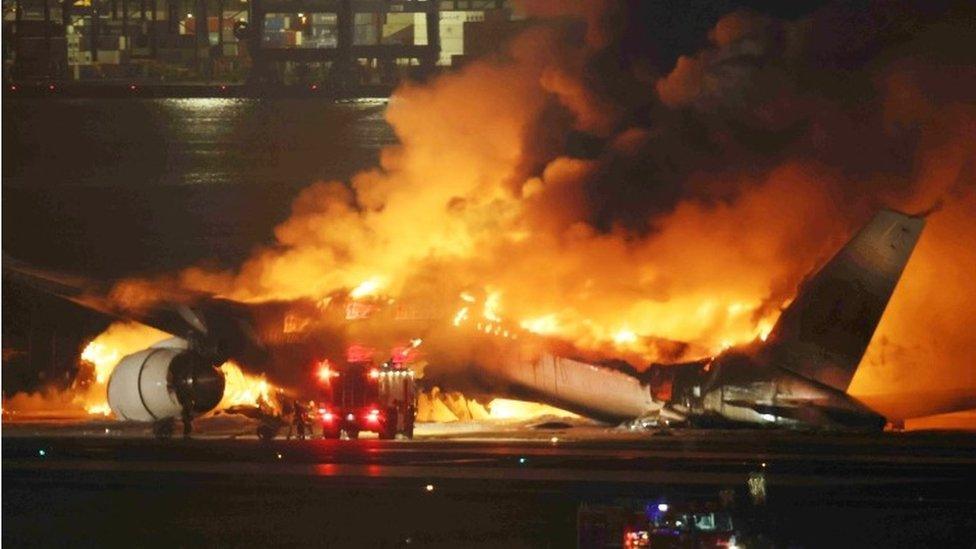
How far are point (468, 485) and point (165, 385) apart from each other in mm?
11199

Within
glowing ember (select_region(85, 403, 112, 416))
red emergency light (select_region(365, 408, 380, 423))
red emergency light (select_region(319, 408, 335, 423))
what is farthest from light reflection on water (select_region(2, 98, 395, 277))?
red emergency light (select_region(365, 408, 380, 423))

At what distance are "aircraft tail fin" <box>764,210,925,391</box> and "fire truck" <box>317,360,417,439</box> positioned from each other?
839 cm

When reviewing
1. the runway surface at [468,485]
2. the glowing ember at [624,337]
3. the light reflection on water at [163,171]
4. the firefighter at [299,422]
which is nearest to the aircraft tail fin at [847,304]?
the runway surface at [468,485]

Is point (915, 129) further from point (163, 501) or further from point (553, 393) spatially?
point (163, 501)

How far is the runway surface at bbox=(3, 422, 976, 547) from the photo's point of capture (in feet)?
73.0

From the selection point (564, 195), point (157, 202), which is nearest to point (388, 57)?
point (157, 202)

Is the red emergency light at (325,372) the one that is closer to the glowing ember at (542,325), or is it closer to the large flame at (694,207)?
the large flame at (694,207)

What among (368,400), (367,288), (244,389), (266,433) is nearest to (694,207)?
(367,288)

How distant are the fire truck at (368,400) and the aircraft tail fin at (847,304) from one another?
27.5 feet

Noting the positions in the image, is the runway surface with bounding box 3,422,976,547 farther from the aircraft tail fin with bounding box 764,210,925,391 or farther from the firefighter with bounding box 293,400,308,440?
the aircraft tail fin with bounding box 764,210,925,391

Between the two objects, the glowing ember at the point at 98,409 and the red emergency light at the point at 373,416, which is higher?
the glowing ember at the point at 98,409

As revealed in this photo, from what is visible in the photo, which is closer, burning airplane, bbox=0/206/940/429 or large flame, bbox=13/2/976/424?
burning airplane, bbox=0/206/940/429

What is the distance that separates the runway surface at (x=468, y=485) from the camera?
22250mm

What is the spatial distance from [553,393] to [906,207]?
10258 mm
